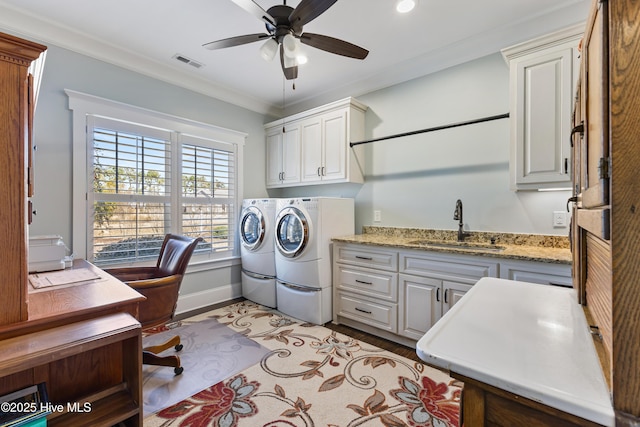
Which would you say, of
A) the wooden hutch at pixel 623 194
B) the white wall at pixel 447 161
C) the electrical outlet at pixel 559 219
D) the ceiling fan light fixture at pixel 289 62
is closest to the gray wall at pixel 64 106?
the ceiling fan light fixture at pixel 289 62

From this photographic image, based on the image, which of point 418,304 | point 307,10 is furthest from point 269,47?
point 418,304

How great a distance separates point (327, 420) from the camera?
1.62 metres

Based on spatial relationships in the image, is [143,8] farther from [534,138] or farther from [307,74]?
[534,138]

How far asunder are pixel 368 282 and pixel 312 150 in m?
1.75

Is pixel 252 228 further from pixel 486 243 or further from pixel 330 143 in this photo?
pixel 486 243

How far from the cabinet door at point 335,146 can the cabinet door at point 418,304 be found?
4.64ft

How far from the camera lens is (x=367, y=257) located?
2.74 meters

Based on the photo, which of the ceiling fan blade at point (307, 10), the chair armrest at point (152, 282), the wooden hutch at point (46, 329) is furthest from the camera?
the chair armrest at point (152, 282)

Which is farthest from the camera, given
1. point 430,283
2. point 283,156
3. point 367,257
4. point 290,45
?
point 283,156

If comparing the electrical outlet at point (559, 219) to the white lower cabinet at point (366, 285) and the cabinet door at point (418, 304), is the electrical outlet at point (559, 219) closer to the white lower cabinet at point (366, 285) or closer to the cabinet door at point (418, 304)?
the cabinet door at point (418, 304)

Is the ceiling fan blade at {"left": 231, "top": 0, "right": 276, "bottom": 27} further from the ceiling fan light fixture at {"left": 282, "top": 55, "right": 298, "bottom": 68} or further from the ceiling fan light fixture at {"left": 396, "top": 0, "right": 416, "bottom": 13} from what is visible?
the ceiling fan light fixture at {"left": 396, "top": 0, "right": 416, "bottom": 13}

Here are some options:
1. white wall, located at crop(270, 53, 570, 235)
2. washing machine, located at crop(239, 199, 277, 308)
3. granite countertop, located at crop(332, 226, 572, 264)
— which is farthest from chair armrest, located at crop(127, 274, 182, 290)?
white wall, located at crop(270, 53, 570, 235)

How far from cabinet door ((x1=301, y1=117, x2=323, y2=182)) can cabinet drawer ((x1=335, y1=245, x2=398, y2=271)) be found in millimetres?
1029

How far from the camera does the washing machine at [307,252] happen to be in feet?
9.62
